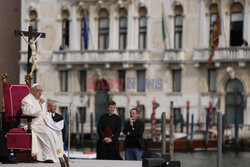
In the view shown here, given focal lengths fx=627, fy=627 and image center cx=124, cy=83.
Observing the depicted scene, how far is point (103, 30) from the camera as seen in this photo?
1266 inches

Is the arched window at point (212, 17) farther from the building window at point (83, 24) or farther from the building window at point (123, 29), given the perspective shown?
the building window at point (83, 24)

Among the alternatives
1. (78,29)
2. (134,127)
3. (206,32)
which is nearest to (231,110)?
(206,32)

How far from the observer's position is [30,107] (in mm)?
9938

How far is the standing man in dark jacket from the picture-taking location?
10953mm

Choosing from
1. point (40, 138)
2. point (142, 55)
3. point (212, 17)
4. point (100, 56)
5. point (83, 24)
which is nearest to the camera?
point (40, 138)

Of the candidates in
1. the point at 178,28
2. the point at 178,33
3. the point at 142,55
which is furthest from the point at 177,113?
the point at 178,28

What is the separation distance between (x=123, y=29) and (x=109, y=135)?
21046mm

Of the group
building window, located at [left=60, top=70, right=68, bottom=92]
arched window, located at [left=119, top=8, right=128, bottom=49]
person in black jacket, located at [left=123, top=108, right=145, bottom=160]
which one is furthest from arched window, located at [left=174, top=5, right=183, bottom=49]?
person in black jacket, located at [left=123, top=108, right=145, bottom=160]

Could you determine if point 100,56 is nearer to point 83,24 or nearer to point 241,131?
point 83,24

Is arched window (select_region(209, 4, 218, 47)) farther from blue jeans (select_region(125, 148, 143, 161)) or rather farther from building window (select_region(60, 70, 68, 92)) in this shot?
blue jeans (select_region(125, 148, 143, 161))

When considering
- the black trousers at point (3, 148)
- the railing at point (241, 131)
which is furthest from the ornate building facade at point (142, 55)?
the black trousers at point (3, 148)

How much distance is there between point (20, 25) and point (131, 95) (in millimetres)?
7299

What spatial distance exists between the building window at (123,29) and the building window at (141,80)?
5.26 ft

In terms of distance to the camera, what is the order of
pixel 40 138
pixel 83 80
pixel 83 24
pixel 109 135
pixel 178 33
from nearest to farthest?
pixel 40 138 < pixel 109 135 < pixel 178 33 < pixel 83 24 < pixel 83 80
